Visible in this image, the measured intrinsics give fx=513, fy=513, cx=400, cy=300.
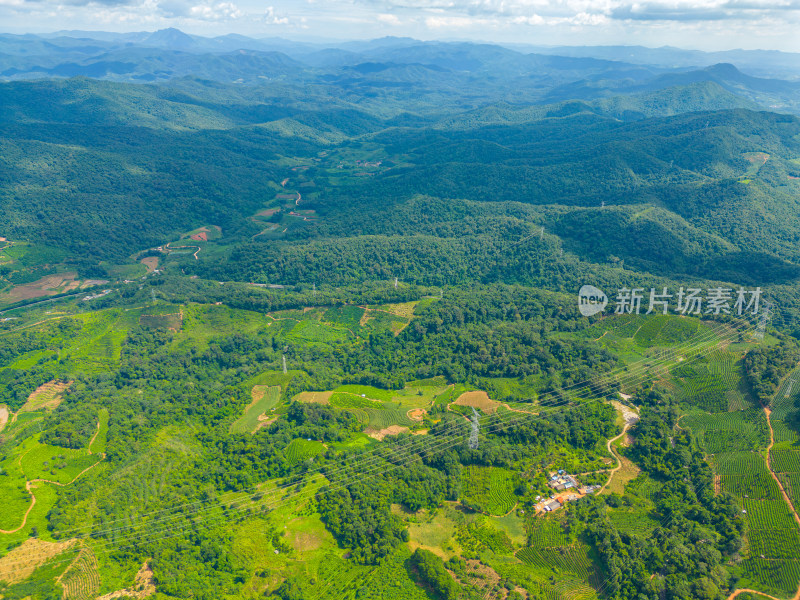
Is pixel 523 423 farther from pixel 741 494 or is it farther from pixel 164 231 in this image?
pixel 164 231

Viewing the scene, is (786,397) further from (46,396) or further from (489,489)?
(46,396)

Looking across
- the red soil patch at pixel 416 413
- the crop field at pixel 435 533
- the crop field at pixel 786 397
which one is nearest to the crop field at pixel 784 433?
the crop field at pixel 786 397

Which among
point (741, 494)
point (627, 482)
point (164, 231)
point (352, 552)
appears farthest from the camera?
point (164, 231)

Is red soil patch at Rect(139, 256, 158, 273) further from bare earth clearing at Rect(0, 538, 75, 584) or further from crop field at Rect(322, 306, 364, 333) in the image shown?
bare earth clearing at Rect(0, 538, 75, 584)

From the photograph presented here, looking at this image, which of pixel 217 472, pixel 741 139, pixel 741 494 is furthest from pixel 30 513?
pixel 741 139

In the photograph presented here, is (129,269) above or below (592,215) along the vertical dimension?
below

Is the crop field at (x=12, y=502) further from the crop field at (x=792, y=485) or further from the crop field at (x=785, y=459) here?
the crop field at (x=785, y=459)

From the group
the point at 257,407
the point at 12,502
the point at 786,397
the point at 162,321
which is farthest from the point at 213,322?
the point at 786,397
